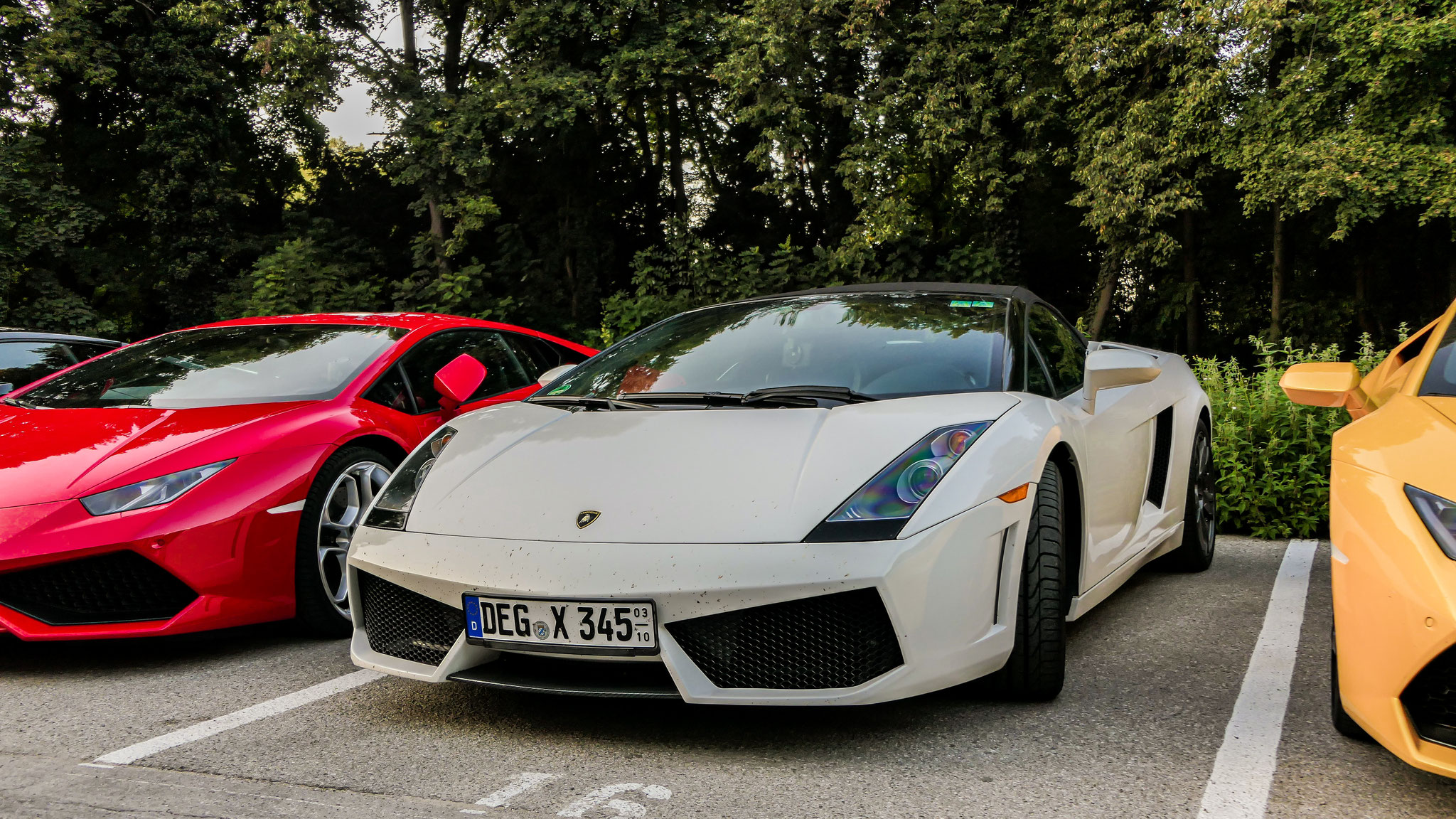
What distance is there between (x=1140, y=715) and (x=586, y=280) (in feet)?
85.5

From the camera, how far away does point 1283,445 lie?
19.8 feet

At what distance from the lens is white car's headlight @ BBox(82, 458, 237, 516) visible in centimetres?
355

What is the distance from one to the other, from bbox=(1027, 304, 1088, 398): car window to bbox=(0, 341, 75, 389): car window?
4.90 metres

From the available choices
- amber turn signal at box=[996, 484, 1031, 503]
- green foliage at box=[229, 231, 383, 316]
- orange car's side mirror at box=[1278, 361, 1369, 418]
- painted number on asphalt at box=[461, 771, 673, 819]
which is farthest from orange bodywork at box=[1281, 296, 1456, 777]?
green foliage at box=[229, 231, 383, 316]

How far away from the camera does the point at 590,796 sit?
2445 mm

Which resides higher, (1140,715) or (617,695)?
(617,695)

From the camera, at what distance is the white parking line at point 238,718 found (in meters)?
2.80

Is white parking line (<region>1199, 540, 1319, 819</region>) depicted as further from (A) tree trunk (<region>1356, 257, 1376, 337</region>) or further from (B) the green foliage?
(B) the green foliage

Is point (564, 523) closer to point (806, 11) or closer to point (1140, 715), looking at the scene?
point (1140, 715)

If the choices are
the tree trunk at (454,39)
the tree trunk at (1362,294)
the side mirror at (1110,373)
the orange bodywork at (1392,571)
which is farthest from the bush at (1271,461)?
the tree trunk at (454,39)

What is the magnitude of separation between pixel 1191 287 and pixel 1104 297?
6.90ft

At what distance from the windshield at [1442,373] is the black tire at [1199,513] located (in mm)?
1859

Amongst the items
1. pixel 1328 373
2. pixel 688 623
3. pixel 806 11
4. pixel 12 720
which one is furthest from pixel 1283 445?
pixel 806 11

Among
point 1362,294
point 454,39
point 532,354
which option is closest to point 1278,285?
point 1362,294
